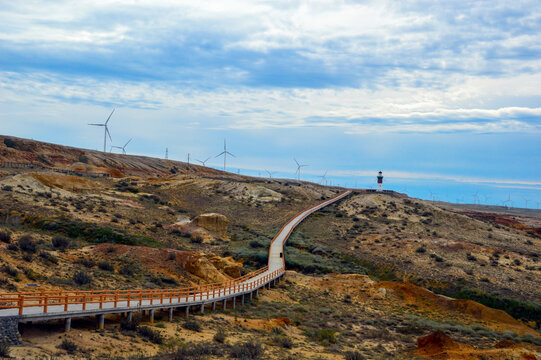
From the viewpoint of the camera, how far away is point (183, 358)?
16562mm

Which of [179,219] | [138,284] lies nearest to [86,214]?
[179,219]

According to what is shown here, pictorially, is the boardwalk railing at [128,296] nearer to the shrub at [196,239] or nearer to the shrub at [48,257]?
the shrub at [48,257]

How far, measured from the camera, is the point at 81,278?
1035 inches

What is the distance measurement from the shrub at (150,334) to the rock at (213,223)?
38.1 metres

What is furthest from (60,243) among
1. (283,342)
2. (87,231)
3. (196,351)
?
(196,351)

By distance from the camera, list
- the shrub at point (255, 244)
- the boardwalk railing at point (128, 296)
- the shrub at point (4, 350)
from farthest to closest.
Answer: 1. the shrub at point (255, 244)
2. the boardwalk railing at point (128, 296)
3. the shrub at point (4, 350)

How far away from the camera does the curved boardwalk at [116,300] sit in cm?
1728

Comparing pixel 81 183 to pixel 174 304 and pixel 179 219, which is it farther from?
pixel 174 304

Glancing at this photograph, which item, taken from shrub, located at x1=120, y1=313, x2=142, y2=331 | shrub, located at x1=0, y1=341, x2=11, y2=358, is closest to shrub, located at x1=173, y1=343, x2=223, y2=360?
shrub, located at x1=120, y1=313, x2=142, y2=331

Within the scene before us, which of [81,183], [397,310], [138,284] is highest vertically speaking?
[81,183]

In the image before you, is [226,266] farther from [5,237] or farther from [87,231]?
[5,237]

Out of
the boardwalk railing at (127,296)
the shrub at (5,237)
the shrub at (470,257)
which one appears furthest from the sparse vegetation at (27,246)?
the shrub at (470,257)

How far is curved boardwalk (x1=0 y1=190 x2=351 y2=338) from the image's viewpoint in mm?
17281

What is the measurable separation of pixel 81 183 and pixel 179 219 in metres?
17.5
